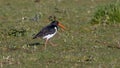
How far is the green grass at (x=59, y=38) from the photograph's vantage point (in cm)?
1245

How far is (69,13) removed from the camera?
21375 millimetres

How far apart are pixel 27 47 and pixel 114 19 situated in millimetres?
4974

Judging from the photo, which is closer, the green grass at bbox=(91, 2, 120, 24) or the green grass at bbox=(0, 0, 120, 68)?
the green grass at bbox=(0, 0, 120, 68)

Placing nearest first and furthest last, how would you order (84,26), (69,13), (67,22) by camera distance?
(84,26) < (67,22) < (69,13)

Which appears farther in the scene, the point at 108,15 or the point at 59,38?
the point at 108,15

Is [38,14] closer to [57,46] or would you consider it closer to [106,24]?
[106,24]

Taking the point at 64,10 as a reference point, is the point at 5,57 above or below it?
above

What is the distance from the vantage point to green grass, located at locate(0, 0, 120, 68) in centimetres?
1245

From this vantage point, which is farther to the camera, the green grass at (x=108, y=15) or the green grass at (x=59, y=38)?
the green grass at (x=108, y=15)

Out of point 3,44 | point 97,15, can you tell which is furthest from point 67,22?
point 3,44

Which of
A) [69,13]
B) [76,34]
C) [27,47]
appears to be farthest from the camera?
[69,13]

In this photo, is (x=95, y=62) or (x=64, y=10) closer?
(x=95, y=62)

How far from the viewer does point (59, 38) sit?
16.1 metres

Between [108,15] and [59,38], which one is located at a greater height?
[59,38]
